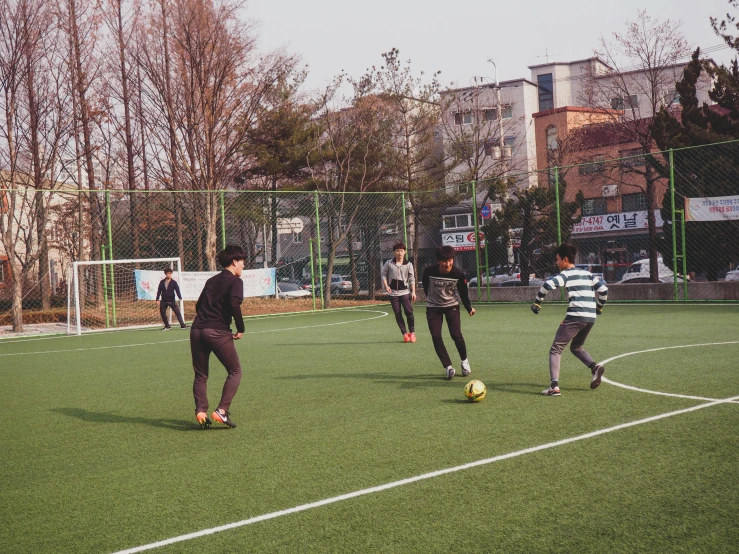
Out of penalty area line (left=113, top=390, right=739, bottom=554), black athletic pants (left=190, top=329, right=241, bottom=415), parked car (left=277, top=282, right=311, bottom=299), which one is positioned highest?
parked car (left=277, top=282, right=311, bottom=299)

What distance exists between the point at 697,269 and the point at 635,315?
4538 mm

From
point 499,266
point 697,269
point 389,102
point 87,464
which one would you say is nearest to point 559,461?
point 87,464

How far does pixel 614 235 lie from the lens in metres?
39.1

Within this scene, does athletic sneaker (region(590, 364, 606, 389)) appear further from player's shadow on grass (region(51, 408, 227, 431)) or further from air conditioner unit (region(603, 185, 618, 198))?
air conditioner unit (region(603, 185, 618, 198))

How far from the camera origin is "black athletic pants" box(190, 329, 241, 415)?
23.1 feet

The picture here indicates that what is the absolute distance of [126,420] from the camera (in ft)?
25.0

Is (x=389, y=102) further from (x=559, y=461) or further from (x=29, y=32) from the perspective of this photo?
(x=559, y=461)

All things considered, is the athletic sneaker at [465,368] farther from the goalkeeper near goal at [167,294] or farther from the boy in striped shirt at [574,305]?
the goalkeeper near goal at [167,294]

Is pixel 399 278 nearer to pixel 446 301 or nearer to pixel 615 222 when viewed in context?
pixel 446 301

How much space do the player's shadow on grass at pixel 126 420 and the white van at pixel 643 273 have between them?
18789 millimetres

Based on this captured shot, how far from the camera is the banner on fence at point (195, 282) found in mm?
20312

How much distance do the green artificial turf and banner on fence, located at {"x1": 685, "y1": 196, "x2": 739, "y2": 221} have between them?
880 cm

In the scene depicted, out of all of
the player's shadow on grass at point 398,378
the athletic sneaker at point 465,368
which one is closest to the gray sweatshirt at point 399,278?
the player's shadow on grass at point 398,378

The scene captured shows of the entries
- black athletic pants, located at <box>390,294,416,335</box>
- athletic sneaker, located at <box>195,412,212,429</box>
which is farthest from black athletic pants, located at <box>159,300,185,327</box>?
athletic sneaker, located at <box>195,412,212,429</box>
